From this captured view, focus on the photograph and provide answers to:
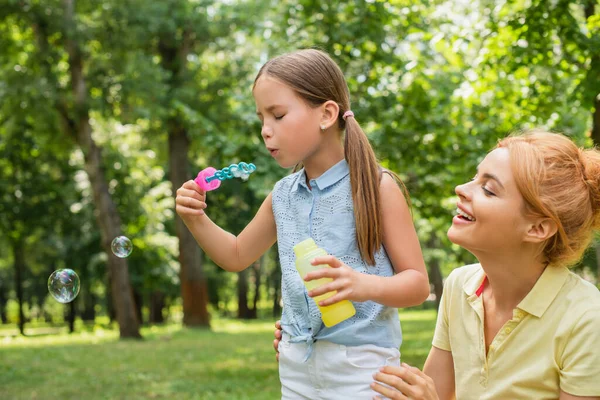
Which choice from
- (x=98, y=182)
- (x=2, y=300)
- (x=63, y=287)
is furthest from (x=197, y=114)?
(x=2, y=300)

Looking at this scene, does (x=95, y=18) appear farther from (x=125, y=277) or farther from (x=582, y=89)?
(x=582, y=89)

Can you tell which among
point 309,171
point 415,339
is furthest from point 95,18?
point 309,171

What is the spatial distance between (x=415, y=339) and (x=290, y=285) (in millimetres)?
11327

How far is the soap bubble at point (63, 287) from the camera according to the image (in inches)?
163

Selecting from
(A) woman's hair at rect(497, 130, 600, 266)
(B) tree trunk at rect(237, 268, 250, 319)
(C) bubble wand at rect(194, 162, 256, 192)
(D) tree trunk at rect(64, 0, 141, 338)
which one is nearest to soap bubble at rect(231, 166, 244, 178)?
(C) bubble wand at rect(194, 162, 256, 192)

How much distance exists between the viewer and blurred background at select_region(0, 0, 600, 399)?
→ 7996 mm

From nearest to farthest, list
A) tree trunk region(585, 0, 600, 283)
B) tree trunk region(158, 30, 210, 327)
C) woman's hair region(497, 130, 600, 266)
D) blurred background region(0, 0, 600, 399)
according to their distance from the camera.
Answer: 1. woman's hair region(497, 130, 600, 266)
2. tree trunk region(585, 0, 600, 283)
3. blurred background region(0, 0, 600, 399)
4. tree trunk region(158, 30, 210, 327)

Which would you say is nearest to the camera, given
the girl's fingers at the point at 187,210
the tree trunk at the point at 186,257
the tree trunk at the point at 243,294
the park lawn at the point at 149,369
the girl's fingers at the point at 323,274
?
the girl's fingers at the point at 323,274

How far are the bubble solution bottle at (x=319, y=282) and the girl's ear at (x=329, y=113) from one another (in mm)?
485

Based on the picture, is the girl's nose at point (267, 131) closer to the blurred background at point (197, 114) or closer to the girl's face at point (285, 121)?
the girl's face at point (285, 121)

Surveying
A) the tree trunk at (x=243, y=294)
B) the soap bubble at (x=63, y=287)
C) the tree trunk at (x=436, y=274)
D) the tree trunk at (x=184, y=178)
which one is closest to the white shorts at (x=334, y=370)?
the soap bubble at (x=63, y=287)

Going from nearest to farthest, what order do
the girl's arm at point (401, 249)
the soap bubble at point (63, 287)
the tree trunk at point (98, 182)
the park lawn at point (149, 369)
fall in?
the girl's arm at point (401, 249) → the soap bubble at point (63, 287) → the park lawn at point (149, 369) → the tree trunk at point (98, 182)

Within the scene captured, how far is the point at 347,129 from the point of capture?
2318 millimetres

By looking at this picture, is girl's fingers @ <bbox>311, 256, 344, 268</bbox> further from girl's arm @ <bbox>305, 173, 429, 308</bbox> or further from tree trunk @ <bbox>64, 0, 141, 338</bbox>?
tree trunk @ <bbox>64, 0, 141, 338</bbox>
